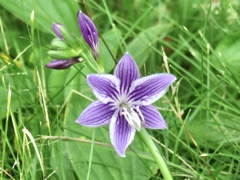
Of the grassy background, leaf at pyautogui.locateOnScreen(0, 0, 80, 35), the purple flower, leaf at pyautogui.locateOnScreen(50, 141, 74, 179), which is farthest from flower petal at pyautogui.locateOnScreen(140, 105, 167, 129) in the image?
leaf at pyautogui.locateOnScreen(0, 0, 80, 35)

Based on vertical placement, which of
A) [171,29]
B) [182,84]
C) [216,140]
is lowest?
[216,140]

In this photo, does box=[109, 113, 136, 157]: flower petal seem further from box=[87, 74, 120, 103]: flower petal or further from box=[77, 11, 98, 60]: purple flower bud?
box=[77, 11, 98, 60]: purple flower bud

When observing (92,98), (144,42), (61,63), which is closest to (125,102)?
(61,63)

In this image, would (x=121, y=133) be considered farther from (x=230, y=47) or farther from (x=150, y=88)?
(x=230, y=47)

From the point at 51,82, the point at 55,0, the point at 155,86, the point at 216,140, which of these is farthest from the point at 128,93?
the point at 55,0

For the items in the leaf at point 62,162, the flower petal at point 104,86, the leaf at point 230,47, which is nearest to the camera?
the flower petal at point 104,86

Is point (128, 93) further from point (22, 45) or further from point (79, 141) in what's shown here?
point (22, 45)

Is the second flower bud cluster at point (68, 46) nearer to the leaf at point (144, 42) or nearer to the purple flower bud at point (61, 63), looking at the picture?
the purple flower bud at point (61, 63)

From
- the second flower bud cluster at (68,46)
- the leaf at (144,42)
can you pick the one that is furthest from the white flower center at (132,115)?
the leaf at (144,42)
